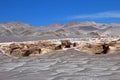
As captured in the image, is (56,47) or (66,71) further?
(56,47)

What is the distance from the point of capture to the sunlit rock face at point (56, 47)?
46.1ft

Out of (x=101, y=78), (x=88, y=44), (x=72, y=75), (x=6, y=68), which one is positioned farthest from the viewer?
(x=88, y=44)

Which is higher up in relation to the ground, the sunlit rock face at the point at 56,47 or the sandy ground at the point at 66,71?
the sunlit rock face at the point at 56,47

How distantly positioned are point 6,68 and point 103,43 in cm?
639

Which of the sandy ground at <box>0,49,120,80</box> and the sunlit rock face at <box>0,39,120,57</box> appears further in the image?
the sunlit rock face at <box>0,39,120,57</box>

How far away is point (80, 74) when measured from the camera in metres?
7.75

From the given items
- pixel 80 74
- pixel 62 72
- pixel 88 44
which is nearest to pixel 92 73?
pixel 80 74

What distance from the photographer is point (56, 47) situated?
49.4 ft

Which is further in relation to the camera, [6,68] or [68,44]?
[68,44]

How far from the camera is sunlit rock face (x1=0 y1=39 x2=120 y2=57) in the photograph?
14.1 meters

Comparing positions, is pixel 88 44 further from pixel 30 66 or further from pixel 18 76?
pixel 18 76

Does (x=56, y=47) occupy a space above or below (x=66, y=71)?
above

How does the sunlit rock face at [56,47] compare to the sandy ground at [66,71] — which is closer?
the sandy ground at [66,71]

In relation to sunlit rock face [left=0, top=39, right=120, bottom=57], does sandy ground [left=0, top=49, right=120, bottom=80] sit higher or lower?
lower
